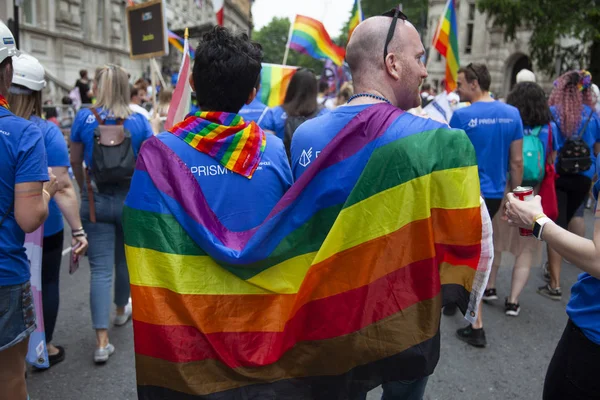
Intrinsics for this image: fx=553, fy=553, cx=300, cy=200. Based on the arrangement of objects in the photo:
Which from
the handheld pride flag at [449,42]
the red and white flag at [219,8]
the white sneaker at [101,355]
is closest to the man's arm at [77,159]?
the white sneaker at [101,355]

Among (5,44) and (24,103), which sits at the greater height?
(5,44)

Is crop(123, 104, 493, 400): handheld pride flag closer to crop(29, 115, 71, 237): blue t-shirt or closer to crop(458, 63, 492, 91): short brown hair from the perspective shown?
crop(29, 115, 71, 237): blue t-shirt

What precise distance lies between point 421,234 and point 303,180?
A: 430 millimetres

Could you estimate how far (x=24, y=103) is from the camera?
2.94 m

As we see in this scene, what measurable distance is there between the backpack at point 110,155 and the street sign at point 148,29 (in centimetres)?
232

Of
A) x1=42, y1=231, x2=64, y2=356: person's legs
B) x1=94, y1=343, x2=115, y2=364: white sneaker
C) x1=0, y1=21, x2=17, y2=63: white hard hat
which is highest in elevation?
x1=0, y1=21, x2=17, y2=63: white hard hat

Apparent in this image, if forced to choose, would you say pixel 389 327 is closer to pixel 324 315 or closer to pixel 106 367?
pixel 324 315

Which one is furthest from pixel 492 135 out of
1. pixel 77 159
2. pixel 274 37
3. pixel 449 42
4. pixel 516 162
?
pixel 274 37

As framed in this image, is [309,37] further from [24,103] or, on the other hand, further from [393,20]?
[393,20]

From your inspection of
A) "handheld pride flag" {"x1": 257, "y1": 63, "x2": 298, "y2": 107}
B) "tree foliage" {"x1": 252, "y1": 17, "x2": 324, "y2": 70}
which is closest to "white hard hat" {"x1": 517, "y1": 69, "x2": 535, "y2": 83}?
"handheld pride flag" {"x1": 257, "y1": 63, "x2": 298, "y2": 107}

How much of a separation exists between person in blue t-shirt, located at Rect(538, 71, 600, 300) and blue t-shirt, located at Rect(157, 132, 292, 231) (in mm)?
4106

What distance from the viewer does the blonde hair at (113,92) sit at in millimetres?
3885

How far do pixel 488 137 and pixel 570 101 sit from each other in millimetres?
1494

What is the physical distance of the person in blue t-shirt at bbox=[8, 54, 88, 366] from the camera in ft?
9.43
